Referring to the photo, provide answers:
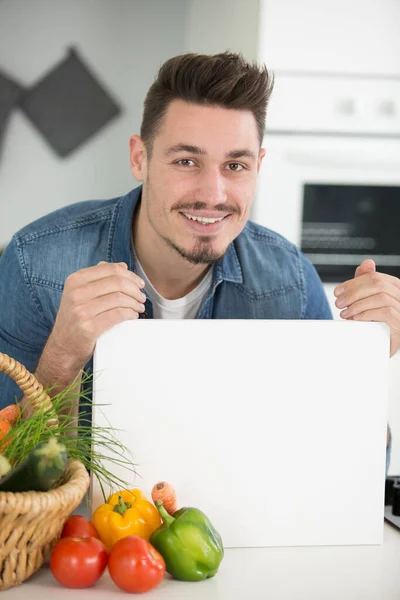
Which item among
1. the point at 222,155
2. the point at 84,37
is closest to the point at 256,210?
the point at 222,155

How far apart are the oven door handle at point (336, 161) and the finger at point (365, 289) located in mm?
1073

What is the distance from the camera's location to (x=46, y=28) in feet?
9.78

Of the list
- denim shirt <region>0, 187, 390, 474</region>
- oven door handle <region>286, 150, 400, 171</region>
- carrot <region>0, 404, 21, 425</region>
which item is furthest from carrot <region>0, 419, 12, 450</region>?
oven door handle <region>286, 150, 400, 171</region>

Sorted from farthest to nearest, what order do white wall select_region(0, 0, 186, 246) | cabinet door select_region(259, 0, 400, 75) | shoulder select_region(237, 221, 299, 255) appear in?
white wall select_region(0, 0, 186, 246), cabinet door select_region(259, 0, 400, 75), shoulder select_region(237, 221, 299, 255)

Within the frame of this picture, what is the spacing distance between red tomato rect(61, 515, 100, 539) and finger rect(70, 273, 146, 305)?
0.33 meters

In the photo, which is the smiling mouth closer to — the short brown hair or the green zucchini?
the short brown hair

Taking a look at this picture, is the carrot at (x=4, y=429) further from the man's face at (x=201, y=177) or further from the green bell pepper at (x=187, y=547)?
the man's face at (x=201, y=177)

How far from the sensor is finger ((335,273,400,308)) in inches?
52.4

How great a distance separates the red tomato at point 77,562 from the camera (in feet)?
3.33

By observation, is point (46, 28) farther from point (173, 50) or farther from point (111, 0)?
point (173, 50)

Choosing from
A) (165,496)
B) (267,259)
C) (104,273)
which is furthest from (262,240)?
(165,496)

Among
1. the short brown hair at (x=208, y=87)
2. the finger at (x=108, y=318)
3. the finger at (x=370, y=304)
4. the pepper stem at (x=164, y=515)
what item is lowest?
the pepper stem at (x=164, y=515)

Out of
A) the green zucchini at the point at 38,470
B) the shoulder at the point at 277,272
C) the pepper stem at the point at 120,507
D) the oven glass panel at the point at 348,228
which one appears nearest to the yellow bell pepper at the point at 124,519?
the pepper stem at the point at 120,507

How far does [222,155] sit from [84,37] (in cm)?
167
